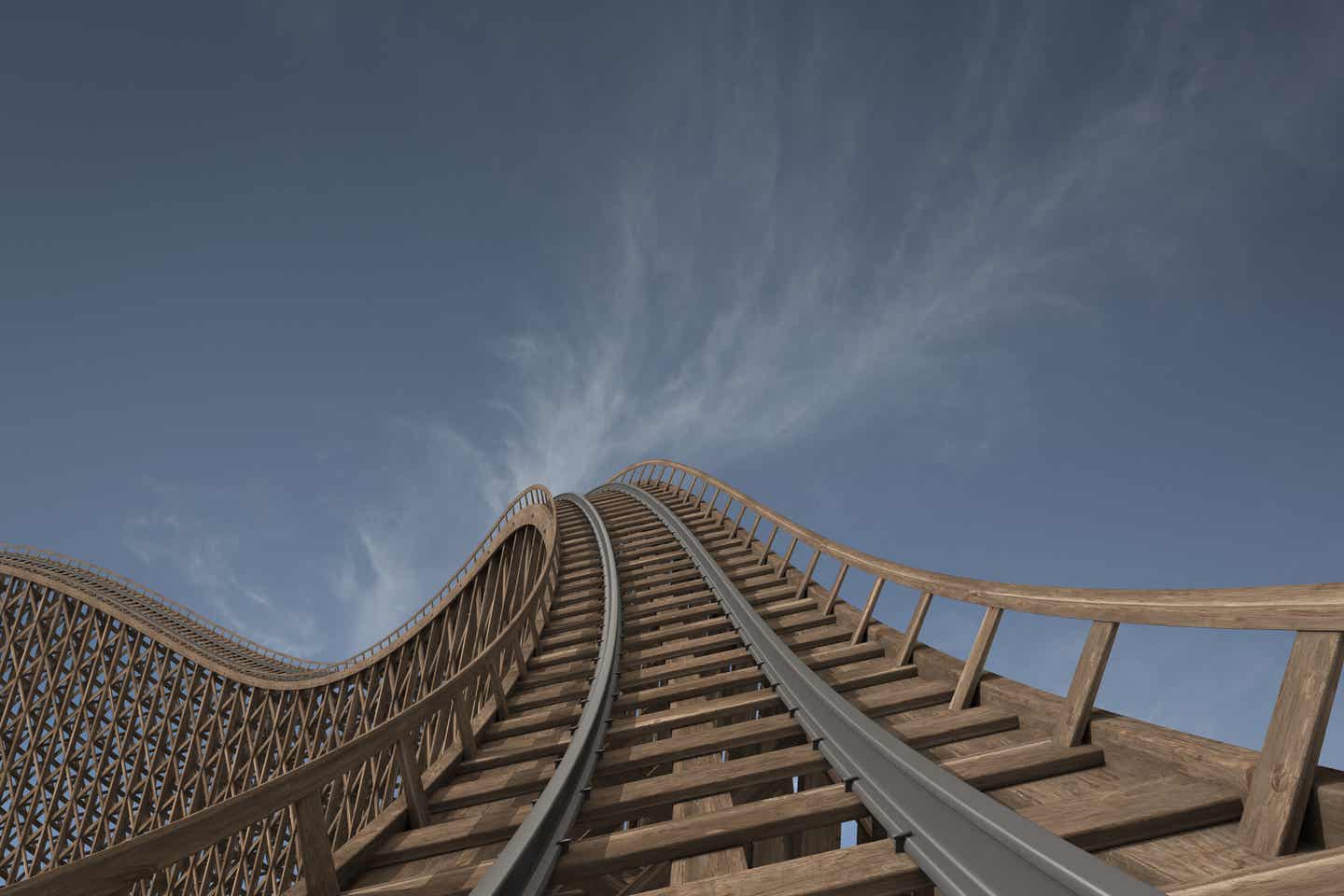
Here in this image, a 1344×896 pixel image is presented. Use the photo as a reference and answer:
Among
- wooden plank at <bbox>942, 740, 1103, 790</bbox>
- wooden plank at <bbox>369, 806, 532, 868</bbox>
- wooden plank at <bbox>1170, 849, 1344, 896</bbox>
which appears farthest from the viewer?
wooden plank at <bbox>369, 806, 532, 868</bbox>

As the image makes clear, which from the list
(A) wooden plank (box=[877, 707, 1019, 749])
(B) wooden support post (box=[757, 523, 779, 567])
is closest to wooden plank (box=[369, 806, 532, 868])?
(A) wooden plank (box=[877, 707, 1019, 749])

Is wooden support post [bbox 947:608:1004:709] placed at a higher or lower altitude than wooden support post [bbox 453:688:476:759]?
higher

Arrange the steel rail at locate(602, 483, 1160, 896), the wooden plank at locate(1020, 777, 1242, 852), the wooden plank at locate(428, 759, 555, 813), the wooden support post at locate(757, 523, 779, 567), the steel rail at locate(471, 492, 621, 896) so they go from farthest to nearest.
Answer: the wooden support post at locate(757, 523, 779, 567), the wooden plank at locate(428, 759, 555, 813), the steel rail at locate(471, 492, 621, 896), the wooden plank at locate(1020, 777, 1242, 852), the steel rail at locate(602, 483, 1160, 896)

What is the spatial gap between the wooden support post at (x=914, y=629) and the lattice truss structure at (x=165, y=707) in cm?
943

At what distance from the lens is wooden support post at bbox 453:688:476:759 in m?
3.15

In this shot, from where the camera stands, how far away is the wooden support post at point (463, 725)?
3.15 m

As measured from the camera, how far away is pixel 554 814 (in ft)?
7.52

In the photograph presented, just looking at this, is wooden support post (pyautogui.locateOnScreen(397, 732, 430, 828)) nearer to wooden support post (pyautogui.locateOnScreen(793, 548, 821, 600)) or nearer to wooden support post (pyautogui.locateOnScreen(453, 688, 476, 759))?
wooden support post (pyautogui.locateOnScreen(453, 688, 476, 759))

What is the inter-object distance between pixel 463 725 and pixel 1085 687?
2.67m

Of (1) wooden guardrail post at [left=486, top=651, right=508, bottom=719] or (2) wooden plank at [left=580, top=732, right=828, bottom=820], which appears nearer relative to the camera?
(2) wooden plank at [left=580, top=732, right=828, bottom=820]

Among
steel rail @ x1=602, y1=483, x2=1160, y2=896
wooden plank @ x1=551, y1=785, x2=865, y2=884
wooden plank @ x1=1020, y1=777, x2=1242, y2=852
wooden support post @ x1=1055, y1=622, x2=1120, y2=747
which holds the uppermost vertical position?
wooden support post @ x1=1055, y1=622, x2=1120, y2=747

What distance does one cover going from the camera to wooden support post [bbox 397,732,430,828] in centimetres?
264

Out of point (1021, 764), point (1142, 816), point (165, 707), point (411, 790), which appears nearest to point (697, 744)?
point (411, 790)

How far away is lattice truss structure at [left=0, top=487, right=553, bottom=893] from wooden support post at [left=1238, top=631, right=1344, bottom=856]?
449 inches
